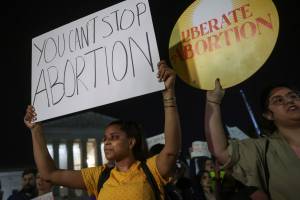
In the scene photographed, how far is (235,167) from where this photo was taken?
73.0 inches

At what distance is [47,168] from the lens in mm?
2176

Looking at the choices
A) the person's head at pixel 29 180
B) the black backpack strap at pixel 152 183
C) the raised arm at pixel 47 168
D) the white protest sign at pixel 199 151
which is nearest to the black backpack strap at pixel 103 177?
the raised arm at pixel 47 168

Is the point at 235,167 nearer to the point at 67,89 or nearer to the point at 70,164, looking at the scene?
the point at 67,89

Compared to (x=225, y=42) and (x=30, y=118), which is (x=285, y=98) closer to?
(x=225, y=42)

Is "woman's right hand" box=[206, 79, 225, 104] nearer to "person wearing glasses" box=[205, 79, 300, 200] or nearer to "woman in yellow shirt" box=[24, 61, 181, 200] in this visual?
"person wearing glasses" box=[205, 79, 300, 200]

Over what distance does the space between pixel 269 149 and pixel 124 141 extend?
0.75 metres

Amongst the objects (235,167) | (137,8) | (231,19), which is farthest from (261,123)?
(137,8)

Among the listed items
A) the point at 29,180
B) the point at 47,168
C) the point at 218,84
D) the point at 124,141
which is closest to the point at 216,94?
the point at 218,84

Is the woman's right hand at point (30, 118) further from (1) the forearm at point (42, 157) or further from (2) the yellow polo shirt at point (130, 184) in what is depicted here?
(2) the yellow polo shirt at point (130, 184)

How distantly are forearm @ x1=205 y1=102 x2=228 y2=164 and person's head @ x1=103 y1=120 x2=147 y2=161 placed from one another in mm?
404

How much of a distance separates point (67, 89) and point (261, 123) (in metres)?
1.21

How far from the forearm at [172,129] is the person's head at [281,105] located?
55cm

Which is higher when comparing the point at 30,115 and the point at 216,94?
the point at 30,115

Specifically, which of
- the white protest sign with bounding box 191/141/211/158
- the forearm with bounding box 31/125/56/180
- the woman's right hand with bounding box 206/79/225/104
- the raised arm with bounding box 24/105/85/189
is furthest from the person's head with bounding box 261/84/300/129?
the white protest sign with bounding box 191/141/211/158
